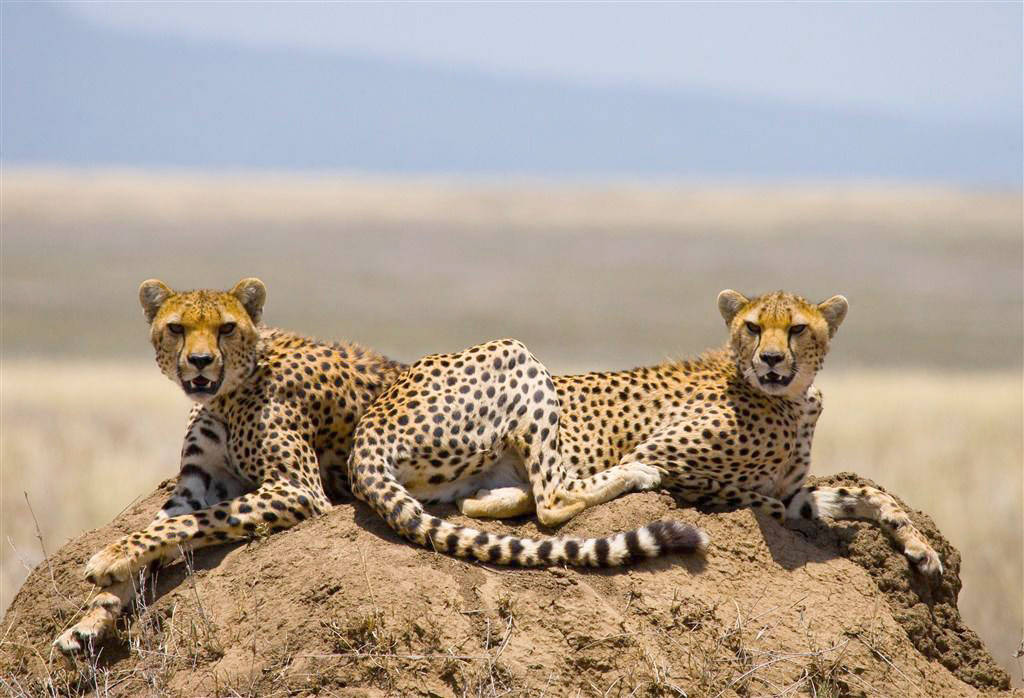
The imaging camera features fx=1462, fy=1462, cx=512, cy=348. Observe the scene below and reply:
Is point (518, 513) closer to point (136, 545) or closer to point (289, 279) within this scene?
point (136, 545)

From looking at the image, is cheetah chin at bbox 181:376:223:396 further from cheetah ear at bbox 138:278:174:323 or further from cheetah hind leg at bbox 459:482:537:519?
cheetah hind leg at bbox 459:482:537:519

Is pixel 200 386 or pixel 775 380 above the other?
pixel 200 386

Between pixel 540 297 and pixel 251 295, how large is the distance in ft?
114

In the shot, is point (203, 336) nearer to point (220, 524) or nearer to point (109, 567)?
point (220, 524)

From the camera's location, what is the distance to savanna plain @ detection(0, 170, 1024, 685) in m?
11.3

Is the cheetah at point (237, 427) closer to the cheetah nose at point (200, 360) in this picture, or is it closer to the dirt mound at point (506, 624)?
the cheetah nose at point (200, 360)

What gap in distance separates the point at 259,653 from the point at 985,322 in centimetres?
3477

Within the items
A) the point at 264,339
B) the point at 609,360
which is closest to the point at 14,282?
Answer: the point at 609,360

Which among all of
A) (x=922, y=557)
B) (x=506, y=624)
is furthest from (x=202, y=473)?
(x=922, y=557)

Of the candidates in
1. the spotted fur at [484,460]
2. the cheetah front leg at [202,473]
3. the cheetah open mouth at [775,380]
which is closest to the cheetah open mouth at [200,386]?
the cheetah front leg at [202,473]

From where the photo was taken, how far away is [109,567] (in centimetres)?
536

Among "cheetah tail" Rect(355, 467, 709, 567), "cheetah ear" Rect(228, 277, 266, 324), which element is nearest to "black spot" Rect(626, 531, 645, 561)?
"cheetah tail" Rect(355, 467, 709, 567)

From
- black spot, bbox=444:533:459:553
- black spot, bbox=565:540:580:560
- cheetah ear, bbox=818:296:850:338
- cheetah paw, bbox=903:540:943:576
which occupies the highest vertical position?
cheetah ear, bbox=818:296:850:338

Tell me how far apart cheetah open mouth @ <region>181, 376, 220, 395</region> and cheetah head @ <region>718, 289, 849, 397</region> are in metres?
2.06
